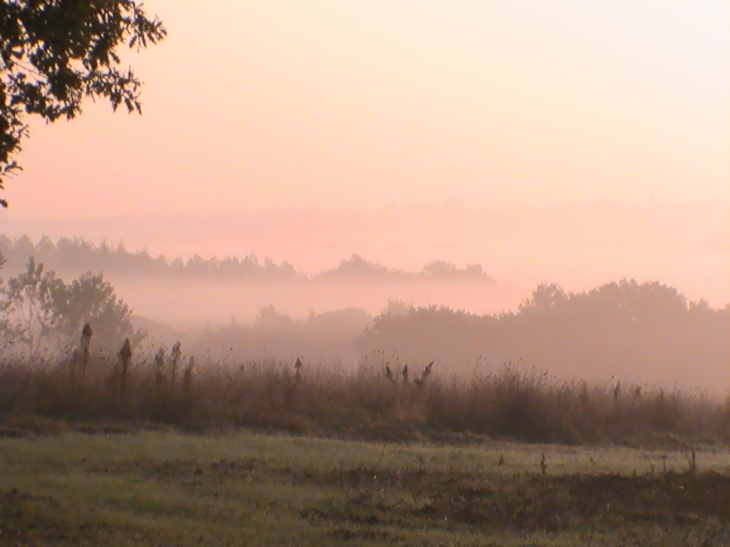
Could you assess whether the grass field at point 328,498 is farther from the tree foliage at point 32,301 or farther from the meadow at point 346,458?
the tree foliage at point 32,301

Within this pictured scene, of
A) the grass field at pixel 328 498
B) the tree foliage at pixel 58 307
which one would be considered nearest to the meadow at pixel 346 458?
the grass field at pixel 328 498

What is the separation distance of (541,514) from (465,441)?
873 cm

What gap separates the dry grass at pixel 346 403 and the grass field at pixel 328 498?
3.14 m

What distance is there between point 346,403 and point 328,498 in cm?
1042

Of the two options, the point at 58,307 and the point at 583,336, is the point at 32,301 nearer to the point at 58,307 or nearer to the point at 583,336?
the point at 58,307

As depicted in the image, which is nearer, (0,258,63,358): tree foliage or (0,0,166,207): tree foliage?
(0,0,166,207): tree foliage

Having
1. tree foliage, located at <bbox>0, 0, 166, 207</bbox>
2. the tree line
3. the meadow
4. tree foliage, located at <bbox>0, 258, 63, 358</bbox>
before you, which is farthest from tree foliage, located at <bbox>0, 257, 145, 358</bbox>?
tree foliage, located at <bbox>0, 0, 166, 207</bbox>

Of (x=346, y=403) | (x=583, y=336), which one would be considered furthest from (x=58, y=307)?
(x=346, y=403)

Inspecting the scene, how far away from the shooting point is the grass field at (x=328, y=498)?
8.48m

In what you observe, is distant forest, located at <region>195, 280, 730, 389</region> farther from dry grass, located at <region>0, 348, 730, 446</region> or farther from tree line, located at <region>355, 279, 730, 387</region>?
dry grass, located at <region>0, 348, 730, 446</region>

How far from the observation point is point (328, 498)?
1038 centimetres

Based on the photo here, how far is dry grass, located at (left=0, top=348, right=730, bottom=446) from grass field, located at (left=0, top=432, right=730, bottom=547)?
3139mm

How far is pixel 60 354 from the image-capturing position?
22.0m

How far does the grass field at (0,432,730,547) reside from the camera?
8.48m
